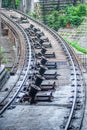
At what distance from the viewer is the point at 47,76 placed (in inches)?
629

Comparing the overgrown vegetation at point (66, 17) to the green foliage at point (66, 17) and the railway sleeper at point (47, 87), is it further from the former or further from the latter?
the railway sleeper at point (47, 87)

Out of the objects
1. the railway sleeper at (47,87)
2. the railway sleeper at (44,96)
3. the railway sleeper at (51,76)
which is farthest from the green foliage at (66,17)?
the railway sleeper at (44,96)

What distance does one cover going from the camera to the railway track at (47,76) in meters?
12.0

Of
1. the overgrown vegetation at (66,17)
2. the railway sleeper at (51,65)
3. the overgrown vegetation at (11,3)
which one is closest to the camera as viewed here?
→ the railway sleeper at (51,65)

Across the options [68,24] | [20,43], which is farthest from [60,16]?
[20,43]

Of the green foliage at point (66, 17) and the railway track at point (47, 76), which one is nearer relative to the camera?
the railway track at point (47, 76)

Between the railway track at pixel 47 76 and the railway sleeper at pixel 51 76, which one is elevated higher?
the railway track at pixel 47 76

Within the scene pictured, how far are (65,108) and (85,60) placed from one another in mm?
7544

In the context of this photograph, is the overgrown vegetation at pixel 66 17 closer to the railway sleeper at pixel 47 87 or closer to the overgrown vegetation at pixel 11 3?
the overgrown vegetation at pixel 11 3

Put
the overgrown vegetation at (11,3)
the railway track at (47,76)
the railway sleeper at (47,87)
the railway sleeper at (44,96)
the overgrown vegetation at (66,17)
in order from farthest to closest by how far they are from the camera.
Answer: the overgrown vegetation at (11,3), the overgrown vegetation at (66,17), the railway sleeper at (47,87), the railway sleeper at (44,96), the railway track at (47,76)

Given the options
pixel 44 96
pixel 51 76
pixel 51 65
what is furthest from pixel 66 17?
pixel 44 96

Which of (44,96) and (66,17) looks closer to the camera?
(44,96)

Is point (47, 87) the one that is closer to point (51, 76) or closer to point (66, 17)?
point (51, 76)

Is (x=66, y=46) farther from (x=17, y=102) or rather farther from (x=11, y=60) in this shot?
(x=17, y=102)
